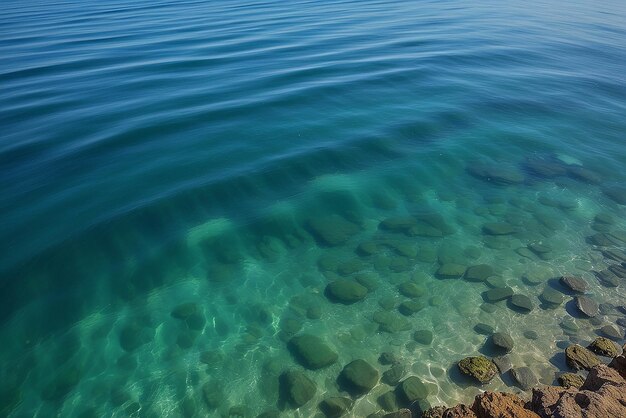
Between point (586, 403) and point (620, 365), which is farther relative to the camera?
point (620, 365)

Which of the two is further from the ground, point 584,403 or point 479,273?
point 584,403

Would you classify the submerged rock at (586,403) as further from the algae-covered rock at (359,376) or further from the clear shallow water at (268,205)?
the algae-covered rock at (359,376)

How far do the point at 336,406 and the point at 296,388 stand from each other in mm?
1129

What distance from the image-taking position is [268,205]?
16.5 metres

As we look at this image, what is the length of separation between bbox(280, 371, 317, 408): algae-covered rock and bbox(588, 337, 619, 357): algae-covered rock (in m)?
7.43

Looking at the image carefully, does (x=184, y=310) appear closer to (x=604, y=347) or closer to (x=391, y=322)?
(x=391, y=322)

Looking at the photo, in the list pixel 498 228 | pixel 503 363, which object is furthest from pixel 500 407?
pixel 498 228

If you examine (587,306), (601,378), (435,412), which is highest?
(601,378)

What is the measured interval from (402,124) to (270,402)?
1711 cm

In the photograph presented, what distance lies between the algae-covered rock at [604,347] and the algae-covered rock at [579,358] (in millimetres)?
251

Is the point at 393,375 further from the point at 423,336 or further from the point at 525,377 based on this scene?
the point at 525,377

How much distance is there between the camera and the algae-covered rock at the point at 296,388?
31.9 ft

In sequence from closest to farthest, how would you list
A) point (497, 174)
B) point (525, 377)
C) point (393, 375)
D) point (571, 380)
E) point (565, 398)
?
point (565, 398), point (571, 380), point (525, 377), point (393, 375), point (497, 174)

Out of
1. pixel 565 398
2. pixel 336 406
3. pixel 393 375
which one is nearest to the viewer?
pixel 565 398
